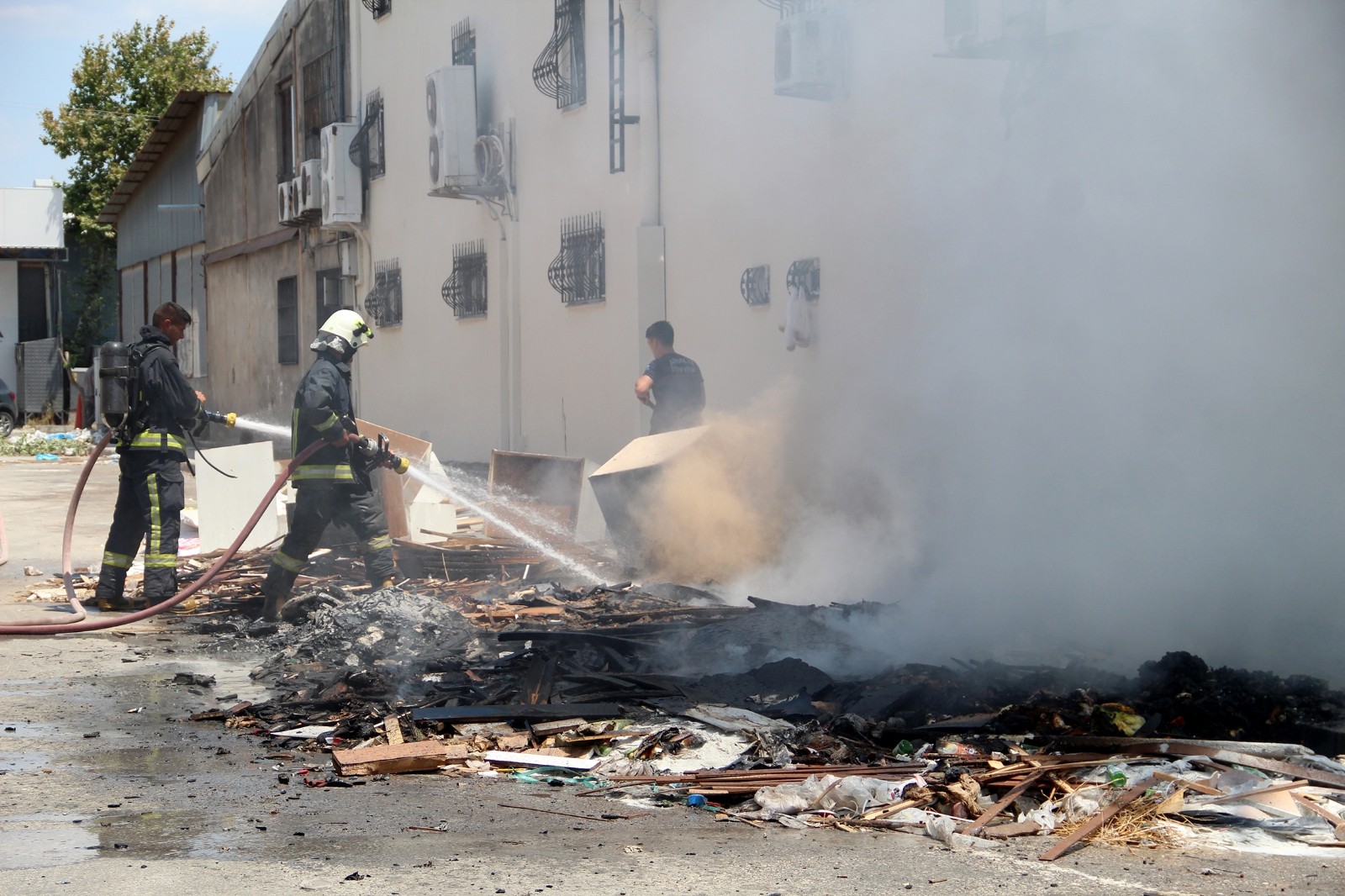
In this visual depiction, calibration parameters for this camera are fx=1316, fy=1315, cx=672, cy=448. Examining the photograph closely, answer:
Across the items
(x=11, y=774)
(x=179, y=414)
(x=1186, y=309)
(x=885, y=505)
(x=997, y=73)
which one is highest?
(x=997, y=73)

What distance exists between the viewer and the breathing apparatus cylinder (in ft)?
25.6

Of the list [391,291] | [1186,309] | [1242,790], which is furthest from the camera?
[391,291]

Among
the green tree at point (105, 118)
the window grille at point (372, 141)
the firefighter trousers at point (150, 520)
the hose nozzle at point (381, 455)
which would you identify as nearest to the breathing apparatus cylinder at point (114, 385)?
the firefighter trousers at point (150, 520)

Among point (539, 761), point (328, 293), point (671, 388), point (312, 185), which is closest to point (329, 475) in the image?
point (671, 388)

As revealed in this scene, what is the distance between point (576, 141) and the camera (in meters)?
12.6

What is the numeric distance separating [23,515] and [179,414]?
654 cm

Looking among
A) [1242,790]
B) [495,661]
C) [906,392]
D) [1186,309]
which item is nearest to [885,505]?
[906,392]

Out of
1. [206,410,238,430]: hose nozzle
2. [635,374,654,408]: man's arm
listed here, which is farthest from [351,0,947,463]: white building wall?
[206,410,238,430]: hose nozzle

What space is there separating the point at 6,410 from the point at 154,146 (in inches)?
250

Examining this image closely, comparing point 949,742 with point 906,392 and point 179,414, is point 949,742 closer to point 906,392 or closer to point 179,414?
point 906,392

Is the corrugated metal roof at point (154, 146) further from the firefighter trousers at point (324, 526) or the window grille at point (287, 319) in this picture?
the firefighter trousers at point (324, 526)

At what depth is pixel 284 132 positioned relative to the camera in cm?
2103

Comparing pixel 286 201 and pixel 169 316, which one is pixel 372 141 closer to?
pixel 286 201

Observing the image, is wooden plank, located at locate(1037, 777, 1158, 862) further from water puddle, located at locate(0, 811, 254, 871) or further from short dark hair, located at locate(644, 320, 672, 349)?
short dark hair, located at locate(644, 320, 672, 349)
